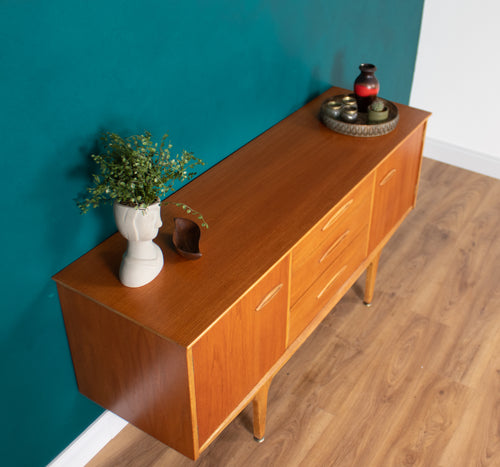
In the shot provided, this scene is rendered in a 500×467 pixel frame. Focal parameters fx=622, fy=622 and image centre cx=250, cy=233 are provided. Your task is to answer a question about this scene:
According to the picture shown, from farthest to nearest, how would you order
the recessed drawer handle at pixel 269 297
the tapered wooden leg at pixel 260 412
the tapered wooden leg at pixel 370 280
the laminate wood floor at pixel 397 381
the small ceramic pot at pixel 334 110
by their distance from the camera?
the tapered wooden leg at pixel 370 280
the small ceramic pot at pixel 334 110
the laminate wood floor at pixel 397 381
the tapered wooden leg at pixel 260 412
the recessed drawer handle at pixel 269 297

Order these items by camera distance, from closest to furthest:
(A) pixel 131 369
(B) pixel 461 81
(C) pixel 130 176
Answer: (C) pixel 130 176
(A) pixel 131 369
(B) pixel 461 81

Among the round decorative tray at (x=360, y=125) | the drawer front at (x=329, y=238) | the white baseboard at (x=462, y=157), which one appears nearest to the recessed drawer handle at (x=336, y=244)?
the drawer front at (x=329, y=238)

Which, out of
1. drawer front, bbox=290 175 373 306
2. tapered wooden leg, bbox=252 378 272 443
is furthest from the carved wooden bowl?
tapered wooden leg, bbox=252 378 272 443

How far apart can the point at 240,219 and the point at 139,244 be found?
420 mm

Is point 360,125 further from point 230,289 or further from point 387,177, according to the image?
point 230,289

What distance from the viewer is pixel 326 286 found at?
2.32 m

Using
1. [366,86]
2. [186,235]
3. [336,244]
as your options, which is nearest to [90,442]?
[186,235]

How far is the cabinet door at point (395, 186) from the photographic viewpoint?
8.16 ft

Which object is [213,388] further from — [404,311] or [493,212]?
[493,212]

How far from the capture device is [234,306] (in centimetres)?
171

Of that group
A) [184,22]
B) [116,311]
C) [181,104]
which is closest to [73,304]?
[116,311]

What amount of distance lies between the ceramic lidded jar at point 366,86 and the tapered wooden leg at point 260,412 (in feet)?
4.17

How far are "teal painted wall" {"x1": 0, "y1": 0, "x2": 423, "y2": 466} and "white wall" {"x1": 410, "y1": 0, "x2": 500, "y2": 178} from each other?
1.61 metres

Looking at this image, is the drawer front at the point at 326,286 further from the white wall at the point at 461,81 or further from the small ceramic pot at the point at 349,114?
the white wall at the point at 461,81
